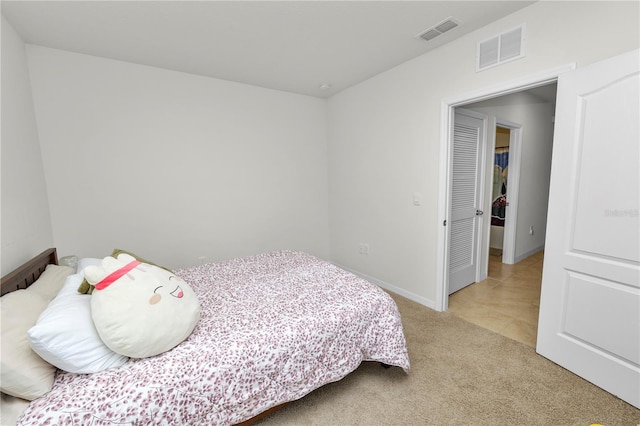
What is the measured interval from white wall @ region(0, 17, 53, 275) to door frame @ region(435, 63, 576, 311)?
3.21m

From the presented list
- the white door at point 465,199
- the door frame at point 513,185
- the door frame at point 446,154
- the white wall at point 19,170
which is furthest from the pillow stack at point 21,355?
the door frame at point 513,185

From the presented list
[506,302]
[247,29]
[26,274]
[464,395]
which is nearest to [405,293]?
[506,302]

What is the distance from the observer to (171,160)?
9.64ft

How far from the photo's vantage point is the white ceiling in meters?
1.88

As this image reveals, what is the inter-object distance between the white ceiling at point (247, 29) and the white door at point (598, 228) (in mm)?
862

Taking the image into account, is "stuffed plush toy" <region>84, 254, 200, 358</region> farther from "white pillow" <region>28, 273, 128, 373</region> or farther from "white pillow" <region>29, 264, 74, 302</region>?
"white pillow" <region>29, 264, 74, 302</region>

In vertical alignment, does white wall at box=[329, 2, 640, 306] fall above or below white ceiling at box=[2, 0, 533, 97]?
below

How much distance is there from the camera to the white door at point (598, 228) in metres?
1.55

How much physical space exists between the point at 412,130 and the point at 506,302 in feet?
6.91

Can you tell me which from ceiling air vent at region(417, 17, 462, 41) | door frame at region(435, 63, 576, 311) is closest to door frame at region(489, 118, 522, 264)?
door frame at region(435, 63, 576, 311)

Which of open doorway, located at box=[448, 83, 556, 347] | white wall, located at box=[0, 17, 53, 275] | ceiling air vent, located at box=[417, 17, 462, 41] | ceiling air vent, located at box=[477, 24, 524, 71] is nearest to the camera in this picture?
white wall, located at box=[0, 17, 53, 275]

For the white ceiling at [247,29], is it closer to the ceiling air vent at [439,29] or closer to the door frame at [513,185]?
the ceiling air vent at [439,29]

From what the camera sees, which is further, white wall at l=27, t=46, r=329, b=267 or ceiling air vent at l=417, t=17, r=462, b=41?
white wall at l=27, t=46, r=329, b=267

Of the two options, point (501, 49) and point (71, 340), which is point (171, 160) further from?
point (501, 49)
